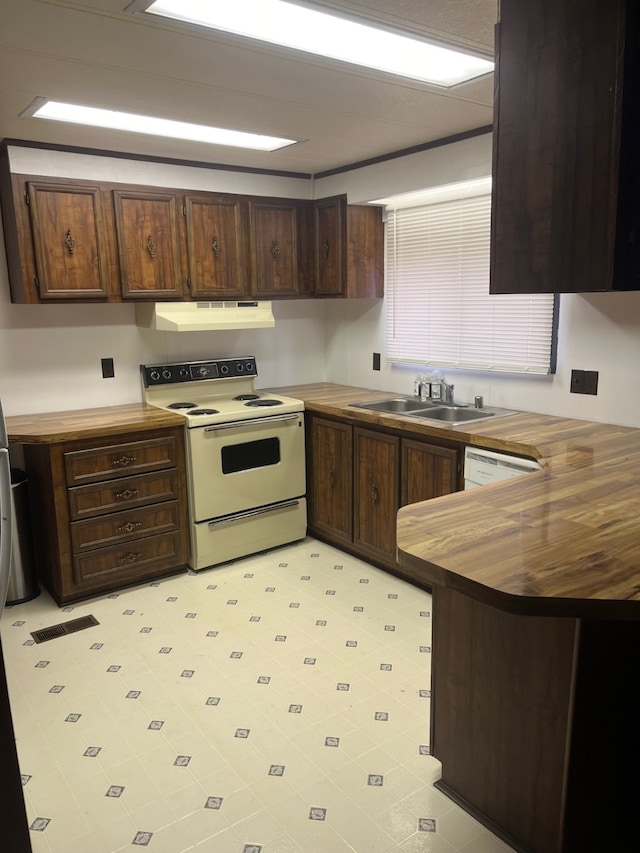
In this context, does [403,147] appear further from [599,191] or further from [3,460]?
[3,460]

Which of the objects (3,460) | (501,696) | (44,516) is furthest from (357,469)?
(3,460)

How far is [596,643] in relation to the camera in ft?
4.80

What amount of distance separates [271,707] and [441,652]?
84cm

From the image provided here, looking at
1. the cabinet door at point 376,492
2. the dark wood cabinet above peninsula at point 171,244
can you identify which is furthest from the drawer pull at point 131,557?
the dark wood cabinet above peninsula at point 171,244

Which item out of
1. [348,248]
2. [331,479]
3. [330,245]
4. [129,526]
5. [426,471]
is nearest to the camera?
[426,471]

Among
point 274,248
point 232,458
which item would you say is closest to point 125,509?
point 232,458

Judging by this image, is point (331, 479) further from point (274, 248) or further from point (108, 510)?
point (274, 248)

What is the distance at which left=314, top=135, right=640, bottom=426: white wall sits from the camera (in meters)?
2.83

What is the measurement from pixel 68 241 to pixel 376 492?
6.88 feet

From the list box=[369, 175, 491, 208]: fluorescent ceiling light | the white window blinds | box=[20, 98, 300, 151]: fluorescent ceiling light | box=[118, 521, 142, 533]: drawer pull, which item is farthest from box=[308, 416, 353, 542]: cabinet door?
box=[20, 98, 300, 151]: fluorescent ceiling light

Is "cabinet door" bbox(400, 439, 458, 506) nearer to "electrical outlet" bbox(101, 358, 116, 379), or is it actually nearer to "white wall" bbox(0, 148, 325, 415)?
"white wall" bbox(0, 148, 325, 415)

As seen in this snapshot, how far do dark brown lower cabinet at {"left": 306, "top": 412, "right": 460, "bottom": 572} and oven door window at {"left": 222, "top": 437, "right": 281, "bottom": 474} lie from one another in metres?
0.27

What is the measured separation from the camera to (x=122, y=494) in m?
3.27

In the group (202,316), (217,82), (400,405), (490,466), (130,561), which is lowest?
(130,561)
